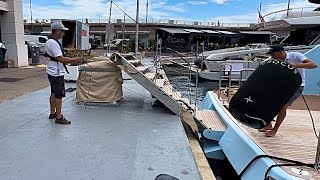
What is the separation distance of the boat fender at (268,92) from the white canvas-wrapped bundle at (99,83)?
8.17 ft

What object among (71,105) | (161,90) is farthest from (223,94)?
(71,105)

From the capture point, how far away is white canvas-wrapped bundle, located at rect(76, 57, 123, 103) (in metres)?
5.23

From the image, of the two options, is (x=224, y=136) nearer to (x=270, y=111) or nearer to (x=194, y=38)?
(x=270, y=111)

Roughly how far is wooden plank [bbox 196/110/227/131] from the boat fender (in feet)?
4.30

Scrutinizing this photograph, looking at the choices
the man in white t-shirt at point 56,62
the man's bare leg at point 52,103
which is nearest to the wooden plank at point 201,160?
the man in white t-shirt at point 56,62

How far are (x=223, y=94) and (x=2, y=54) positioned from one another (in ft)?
29.0

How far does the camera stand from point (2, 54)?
38.6 ft

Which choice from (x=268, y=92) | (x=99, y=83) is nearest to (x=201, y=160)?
(x=268, y=92)

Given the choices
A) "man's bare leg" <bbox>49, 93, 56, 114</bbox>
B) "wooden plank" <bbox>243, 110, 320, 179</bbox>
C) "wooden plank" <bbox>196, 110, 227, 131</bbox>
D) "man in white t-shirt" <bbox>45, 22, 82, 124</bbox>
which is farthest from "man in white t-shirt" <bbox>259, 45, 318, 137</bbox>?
"man's bare leg" <bbox>49, 93, 56, 114</bbox>

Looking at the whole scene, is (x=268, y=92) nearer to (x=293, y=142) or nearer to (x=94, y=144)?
(x=293, y=142)

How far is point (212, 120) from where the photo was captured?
17.3ft

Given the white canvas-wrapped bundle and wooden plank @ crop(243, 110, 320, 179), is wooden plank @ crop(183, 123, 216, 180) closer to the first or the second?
wooden plank @ crop(243, 110, 320, 179)

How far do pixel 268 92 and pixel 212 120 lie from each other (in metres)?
1.97

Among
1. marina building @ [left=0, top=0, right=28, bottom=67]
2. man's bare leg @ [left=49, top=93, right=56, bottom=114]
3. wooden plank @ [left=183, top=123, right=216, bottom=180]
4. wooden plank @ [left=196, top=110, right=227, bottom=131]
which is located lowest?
wooden plank @ [left=183, top=123, right=216, bottom=180]
